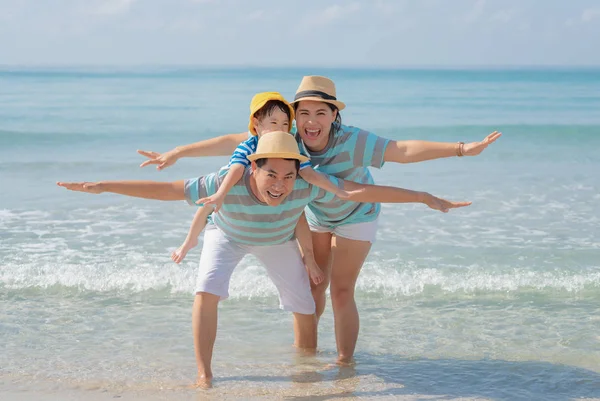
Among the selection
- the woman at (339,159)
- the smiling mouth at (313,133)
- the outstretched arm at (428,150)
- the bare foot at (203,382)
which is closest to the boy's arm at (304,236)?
the woman at (339,159)

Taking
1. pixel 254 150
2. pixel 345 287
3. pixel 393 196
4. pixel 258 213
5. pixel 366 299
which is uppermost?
pixel 254 150

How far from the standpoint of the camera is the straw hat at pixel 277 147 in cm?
431

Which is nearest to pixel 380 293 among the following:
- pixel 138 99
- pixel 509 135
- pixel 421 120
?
pixel 509 135

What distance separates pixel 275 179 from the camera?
442 centimetres

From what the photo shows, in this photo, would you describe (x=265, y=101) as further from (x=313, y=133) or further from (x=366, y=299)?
(x=366, y=299)

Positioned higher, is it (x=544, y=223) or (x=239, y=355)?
(x=544, y=223)

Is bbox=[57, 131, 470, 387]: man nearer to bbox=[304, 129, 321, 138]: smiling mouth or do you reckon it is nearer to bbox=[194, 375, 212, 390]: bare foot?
bbox=[194, 375, 212, 390]: bare foot

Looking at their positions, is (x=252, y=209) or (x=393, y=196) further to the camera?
(x=252, y=209)

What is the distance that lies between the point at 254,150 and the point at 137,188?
0.73 metres

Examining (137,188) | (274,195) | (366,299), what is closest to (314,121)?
Result: (274,195)

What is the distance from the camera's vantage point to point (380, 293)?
6.91 metres

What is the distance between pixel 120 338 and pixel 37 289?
1.58m

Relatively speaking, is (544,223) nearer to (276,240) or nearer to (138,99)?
(276,240)

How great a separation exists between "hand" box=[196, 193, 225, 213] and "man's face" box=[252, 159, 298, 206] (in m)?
0.24
